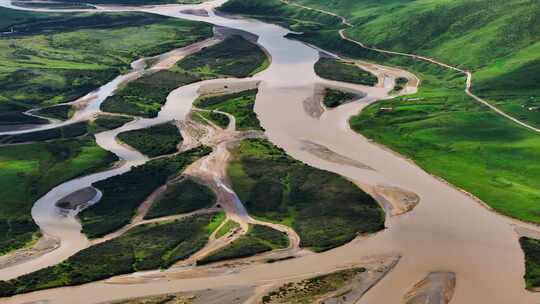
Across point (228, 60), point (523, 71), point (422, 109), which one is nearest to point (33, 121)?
point (228, 60)

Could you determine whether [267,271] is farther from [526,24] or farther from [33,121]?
[526,24]

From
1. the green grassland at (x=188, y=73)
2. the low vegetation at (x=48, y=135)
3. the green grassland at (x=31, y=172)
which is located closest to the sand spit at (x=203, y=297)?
the green grassland at (x=31, y=172)

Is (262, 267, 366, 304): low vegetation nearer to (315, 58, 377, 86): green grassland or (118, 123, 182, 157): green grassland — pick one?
(118, 123, 182, 157): green grassland

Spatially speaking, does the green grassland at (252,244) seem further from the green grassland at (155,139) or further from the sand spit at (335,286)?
the green grassland at (155,139)

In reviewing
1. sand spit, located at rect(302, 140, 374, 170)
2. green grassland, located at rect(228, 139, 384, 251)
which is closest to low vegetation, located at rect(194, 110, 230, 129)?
green grassland, located at rect(228, 139, 384, 251)

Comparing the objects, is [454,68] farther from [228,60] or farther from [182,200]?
[182,200]

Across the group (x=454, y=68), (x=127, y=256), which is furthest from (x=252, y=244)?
(x=454, y=68)
